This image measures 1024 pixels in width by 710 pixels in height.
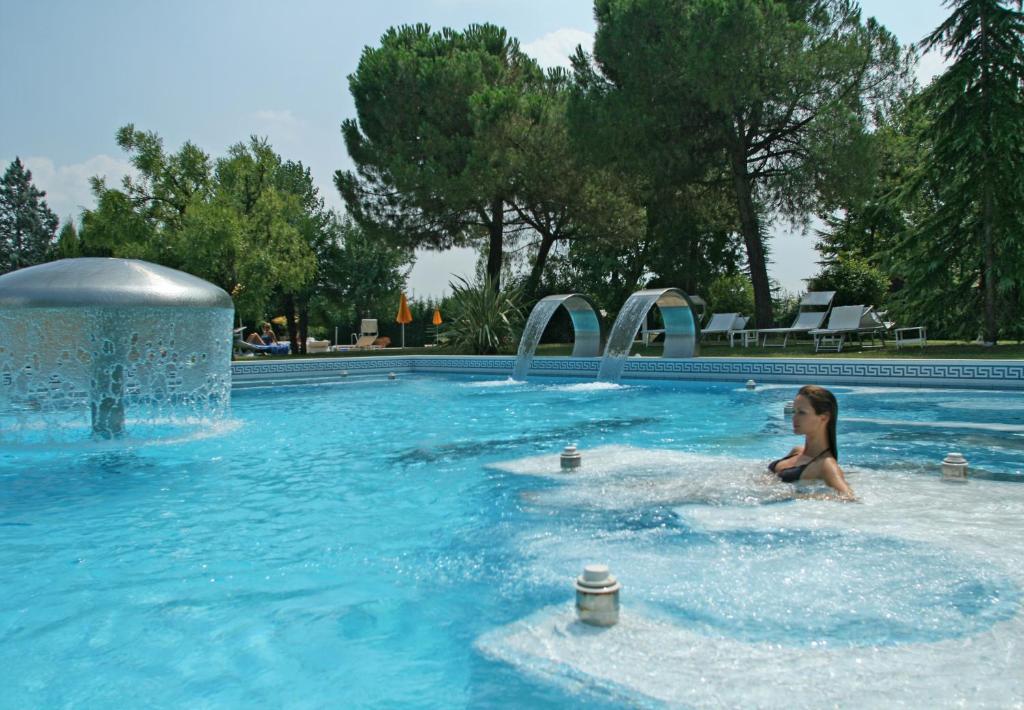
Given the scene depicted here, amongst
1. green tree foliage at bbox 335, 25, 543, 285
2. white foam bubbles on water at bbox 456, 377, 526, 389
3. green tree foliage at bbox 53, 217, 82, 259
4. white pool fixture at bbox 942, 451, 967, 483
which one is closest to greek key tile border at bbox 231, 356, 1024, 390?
white foam bubbles on water at bbox 456, 377, 526, 389

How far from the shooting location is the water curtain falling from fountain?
7.47 m

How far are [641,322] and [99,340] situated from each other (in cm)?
965

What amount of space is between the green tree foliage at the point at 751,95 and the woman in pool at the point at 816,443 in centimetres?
1404

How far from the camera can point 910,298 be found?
53.4 feet

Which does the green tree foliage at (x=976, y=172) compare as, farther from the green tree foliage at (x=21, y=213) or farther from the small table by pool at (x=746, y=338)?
the green tree foliage at (x=21, y=213)

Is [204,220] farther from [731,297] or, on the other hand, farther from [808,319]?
[731,297]

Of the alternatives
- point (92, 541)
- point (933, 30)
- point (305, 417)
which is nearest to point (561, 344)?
point (933, 30)

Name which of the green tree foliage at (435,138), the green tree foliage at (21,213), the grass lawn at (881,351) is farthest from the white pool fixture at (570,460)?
the green tree foliage at (21,213)

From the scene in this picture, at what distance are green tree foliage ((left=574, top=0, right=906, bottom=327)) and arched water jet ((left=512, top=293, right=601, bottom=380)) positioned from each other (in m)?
4.14

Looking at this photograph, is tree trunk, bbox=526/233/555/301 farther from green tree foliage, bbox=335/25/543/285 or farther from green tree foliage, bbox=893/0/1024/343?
green tree foliage, bbox=893/0/1024/343

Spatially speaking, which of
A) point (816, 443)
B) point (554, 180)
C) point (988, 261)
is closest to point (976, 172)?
point (988, 261)

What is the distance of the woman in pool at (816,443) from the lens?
15.5 ft

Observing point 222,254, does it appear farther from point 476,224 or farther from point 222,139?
point 476,224

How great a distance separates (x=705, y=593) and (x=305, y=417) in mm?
8332
